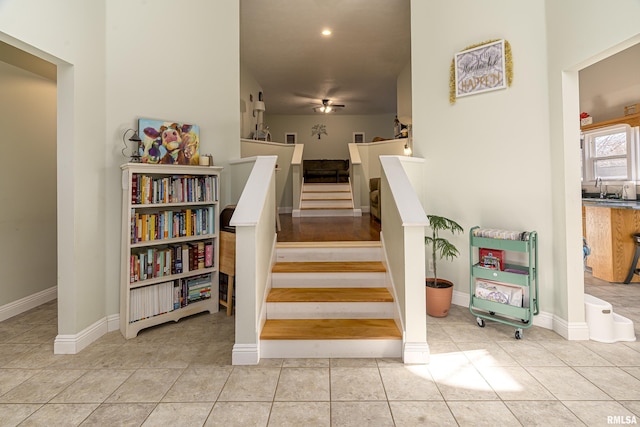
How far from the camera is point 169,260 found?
2.93 meters

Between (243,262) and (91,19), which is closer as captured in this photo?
(243,262)

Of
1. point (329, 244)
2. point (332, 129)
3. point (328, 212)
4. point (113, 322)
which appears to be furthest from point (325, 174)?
point (113, 322)

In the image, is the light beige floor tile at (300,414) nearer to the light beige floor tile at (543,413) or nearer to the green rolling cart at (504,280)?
the light beige floor tile at (543,413)

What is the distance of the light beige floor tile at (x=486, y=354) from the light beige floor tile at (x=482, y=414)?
1.42 ft

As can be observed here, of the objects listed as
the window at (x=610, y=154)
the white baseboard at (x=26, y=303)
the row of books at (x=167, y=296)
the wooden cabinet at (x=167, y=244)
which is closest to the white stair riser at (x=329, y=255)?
the wooden cabinet at (x=167, y=244)

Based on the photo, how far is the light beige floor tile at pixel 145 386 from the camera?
187 centimetres

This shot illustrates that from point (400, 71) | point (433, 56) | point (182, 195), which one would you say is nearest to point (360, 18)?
point (433, 56)

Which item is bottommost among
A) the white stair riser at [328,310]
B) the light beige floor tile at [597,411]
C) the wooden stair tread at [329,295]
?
the light beige floor tile at [597,411]

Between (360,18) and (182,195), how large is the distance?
384 cm

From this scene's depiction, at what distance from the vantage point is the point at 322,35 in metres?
5.25

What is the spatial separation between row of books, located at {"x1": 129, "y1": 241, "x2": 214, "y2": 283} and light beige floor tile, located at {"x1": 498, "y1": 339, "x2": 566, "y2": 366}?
108 inches

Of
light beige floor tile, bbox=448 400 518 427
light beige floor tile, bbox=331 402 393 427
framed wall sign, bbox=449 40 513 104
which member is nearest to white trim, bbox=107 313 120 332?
light beige floor tile, bbox=331 402 393 427

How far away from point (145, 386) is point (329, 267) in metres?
1.69

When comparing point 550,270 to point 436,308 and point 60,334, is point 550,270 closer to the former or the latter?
point 436,308
